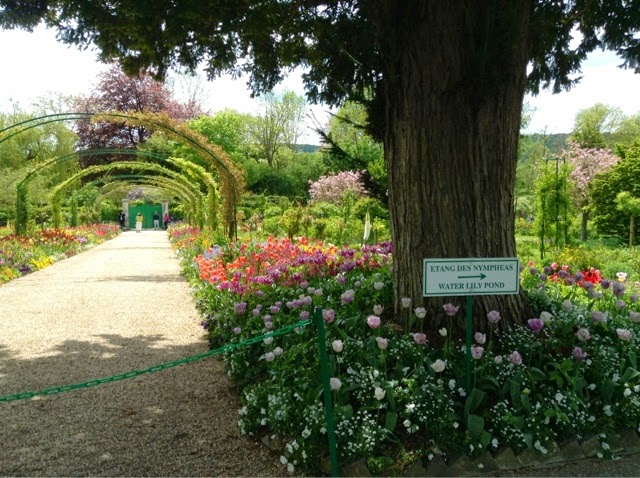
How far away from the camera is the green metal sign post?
301cm

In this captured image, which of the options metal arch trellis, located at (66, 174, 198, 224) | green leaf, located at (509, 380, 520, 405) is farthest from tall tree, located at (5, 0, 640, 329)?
metal arch trellis, located at (66, 174, 198, 224)

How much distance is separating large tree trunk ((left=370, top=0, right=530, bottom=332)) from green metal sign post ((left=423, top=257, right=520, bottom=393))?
22.5 inches

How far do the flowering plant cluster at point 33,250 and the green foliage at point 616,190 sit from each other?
17.4 metres

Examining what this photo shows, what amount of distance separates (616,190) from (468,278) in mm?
19204

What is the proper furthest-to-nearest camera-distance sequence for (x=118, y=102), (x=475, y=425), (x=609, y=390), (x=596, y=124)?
(x=118, y=102)
(x=596, y=124)
(x=609, y=390)
(x=475, y=425)

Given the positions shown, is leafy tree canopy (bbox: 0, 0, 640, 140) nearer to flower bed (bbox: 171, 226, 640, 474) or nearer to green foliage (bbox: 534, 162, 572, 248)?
flower bed (bbox: 171, 226, 640, 474)

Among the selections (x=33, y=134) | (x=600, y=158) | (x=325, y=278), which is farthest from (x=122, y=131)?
(x=325, y=278)

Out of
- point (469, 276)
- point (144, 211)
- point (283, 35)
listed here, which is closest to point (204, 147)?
point (283, 35)

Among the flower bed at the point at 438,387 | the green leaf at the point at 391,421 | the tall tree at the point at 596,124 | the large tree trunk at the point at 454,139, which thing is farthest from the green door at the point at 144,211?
the green leaf at the point at 391,421

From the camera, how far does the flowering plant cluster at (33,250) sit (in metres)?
11.7

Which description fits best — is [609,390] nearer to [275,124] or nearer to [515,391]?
[515,391]

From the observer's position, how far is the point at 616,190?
64.2ft

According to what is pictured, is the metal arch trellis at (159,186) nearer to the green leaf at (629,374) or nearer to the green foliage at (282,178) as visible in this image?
the green foliage at (282,178)

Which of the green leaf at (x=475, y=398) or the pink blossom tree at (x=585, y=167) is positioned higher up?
the pink blossom tree at (x=585, y=167)
